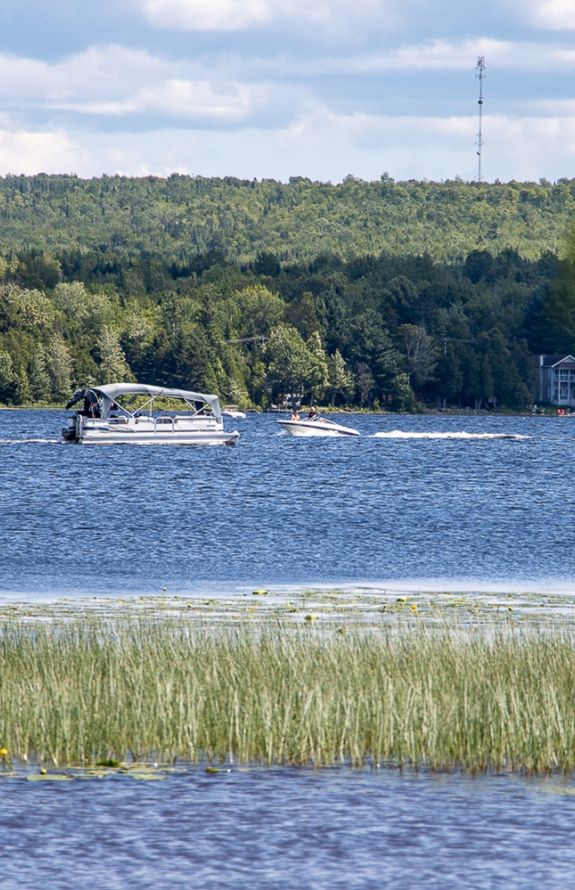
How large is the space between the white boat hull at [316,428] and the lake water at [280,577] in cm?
2519

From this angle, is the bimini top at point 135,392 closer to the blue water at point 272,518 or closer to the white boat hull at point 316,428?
the blue water at point 272,518

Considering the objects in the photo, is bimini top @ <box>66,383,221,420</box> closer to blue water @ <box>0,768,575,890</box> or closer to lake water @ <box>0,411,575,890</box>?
lake water @ <box>0,411,575,890</box>

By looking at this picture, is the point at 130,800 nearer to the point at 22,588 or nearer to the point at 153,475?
the point at 22,588

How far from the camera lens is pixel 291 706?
1866cm

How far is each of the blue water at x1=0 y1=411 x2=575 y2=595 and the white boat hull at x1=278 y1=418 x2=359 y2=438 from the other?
864 inches

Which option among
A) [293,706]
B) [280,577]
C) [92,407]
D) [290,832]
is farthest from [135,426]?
[290,832]

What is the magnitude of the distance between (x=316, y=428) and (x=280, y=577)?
10222cm

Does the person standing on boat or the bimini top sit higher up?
the bimini top

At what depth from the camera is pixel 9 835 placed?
1522cm

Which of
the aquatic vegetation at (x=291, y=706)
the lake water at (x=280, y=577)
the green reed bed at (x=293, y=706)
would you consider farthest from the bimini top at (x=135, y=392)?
the green reed bed at (x=293, y=706)

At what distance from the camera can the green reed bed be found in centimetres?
1795

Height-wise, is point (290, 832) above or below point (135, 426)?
above

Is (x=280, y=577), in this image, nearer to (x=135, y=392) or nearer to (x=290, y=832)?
(x=290, y=832)

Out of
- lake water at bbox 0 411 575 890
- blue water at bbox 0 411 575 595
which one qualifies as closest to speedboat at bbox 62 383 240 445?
blue water at bbox 0 411 575 595
